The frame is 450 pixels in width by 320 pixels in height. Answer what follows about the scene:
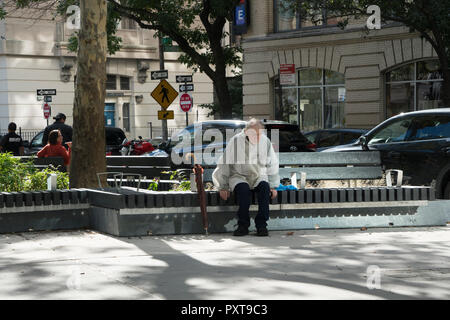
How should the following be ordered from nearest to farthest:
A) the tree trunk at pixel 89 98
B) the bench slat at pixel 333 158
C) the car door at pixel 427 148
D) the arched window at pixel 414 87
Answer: the bench slat at pixel 333 158 < the tree trunk at pixel 89 98 < the car door at pixel 427 148 < the arched window at pixel 414 87

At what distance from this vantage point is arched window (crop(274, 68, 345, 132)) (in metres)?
30.5

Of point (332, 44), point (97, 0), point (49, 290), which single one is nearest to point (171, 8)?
point (332, 44)

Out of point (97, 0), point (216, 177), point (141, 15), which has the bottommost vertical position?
point (216, 177)

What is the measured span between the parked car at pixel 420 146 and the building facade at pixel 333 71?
14.3m

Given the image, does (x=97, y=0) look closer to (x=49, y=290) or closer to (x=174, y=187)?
(x=174, y=187)

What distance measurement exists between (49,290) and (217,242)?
9.55 ft

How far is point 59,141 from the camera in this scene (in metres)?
14.1

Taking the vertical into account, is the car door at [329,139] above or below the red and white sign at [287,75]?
below

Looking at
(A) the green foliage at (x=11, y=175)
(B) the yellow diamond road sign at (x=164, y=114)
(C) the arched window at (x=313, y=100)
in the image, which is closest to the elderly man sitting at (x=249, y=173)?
(A) the green foliage at (x=11, y=175)

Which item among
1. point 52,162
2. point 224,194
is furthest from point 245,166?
point 52,162

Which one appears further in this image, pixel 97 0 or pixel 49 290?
pixel 97 0

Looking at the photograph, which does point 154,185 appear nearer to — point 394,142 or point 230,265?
point 230,265

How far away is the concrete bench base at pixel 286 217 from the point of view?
30.9 ft

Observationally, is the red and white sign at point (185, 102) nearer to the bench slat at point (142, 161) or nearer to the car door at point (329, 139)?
the car door at point (329, 139)
